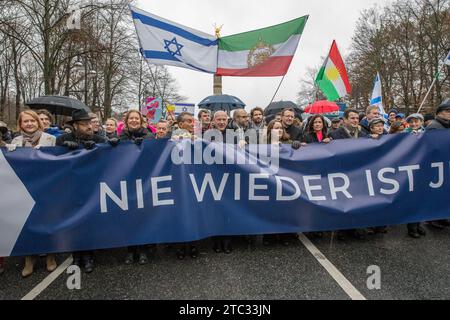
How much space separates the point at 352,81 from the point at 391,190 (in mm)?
34487

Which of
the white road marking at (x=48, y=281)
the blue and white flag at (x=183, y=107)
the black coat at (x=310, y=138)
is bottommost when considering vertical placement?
the white road marking at (x=48, y=281)

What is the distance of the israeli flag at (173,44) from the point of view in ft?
14.6

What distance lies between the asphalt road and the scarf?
139cm

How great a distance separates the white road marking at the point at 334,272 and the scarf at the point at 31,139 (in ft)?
11.7

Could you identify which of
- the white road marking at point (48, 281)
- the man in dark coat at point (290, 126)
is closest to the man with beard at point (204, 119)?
the man in dark coat at point (290, 126)

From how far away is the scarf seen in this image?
11.7 feet

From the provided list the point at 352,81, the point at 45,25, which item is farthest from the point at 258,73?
the point at 352,81

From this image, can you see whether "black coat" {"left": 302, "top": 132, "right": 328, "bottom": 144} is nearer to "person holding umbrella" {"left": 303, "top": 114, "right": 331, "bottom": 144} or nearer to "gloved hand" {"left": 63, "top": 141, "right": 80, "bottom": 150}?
"person holding umbrella" {"left": 303, "top": 114, "right": 331, "bottom": 144}

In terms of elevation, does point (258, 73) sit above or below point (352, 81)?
below

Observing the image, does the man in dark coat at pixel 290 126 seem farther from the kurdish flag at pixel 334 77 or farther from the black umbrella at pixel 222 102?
the black umbrella at pixel 222 102

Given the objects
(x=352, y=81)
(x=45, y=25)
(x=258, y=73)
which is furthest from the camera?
(x=352, y=81)

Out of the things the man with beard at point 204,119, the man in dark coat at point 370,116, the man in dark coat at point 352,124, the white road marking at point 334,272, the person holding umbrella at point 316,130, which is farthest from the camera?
the man with beard at point 204,119
